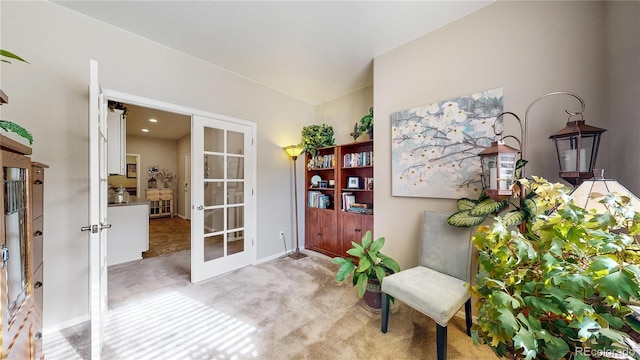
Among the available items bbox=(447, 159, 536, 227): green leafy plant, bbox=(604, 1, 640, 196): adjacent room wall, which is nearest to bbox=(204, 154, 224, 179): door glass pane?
bbox=(447, 159, 536, 227): green leafy plant

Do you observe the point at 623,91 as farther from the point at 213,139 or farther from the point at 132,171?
the point at 132,171

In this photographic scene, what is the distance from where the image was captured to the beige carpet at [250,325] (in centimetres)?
151

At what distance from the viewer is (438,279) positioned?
5.33 ft

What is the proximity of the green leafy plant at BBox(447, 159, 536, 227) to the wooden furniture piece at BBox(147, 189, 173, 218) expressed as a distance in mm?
7523

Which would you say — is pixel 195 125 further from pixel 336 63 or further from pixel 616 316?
pixel 616 316

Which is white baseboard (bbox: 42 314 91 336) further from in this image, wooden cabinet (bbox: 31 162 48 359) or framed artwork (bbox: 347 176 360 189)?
framed artwork (bbox: 347 176 360 189)

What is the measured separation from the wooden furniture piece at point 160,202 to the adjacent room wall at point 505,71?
22.4ft

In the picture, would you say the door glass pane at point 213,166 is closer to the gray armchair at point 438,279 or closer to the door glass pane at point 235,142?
the door glass pane at point 235,142

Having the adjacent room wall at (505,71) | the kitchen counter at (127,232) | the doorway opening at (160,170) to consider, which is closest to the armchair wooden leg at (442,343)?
the adjacent room wall at (505,71)

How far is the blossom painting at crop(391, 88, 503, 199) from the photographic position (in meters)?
1.78

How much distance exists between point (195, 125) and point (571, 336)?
3.13 m

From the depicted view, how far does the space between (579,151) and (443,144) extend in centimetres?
→ 83

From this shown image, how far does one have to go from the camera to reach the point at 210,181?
8.82 feet

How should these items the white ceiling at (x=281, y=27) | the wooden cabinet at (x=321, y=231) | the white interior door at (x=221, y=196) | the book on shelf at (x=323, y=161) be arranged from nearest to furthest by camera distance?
the white ceiling at (x=281, y=27) < the white interior door at (x=221, y=196) < the wooden cabinet at (x=321, y=231) < the book on shelf at (x=323, y=161)
